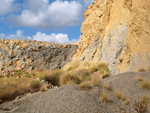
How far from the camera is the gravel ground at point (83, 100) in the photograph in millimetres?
5102

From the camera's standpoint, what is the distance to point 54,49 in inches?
758

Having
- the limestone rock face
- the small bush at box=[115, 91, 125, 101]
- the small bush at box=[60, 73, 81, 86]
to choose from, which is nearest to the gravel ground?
the small bush at box=[115, 91, 125, 101]

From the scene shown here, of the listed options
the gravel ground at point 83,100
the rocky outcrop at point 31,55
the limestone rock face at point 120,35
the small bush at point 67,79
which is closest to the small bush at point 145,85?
the gravel ground at point 83,100

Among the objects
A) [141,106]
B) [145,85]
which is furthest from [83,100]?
[145,85]

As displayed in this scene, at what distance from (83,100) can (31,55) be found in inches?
541

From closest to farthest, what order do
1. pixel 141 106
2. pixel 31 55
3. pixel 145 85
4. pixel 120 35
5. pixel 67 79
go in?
pixel 141 106
pixel 145 85
pixel 67 79
pixel 120 35
pixel 31 55

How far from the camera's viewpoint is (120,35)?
1119cm

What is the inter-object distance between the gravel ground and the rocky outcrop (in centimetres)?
1180

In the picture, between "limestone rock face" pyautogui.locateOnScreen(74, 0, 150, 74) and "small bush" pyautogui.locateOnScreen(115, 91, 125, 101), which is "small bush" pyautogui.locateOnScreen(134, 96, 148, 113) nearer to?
"small bush" pyautogui.locateOnScreen(115, 91, 125, 101)

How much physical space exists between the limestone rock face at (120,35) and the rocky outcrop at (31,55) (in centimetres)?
332

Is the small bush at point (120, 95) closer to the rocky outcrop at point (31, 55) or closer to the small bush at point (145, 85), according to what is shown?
the small bush at point (145, 85)

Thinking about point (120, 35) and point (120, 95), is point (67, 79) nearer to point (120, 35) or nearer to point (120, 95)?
point (120, 95)

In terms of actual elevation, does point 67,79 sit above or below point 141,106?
above

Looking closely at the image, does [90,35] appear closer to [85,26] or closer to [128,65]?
[85,26]
